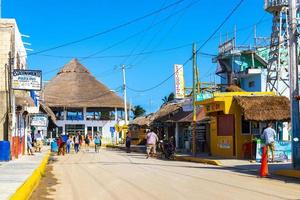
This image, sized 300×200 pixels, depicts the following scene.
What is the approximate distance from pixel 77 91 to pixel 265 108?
187 ft

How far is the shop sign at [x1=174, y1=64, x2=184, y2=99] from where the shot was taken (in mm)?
46219

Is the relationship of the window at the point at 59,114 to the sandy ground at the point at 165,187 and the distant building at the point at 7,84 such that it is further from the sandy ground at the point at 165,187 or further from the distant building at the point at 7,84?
the sandy ground at the point at 165,187

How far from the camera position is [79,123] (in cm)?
8119

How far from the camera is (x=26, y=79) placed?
2883cm

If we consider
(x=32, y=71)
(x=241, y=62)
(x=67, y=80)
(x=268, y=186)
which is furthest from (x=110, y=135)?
(x=268, y=186)

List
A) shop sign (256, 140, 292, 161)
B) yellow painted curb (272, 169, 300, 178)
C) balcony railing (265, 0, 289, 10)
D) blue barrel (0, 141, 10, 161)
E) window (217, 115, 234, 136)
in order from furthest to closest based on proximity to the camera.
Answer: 1. balcony railing (265, 0, 289, 10)
2. window (217, 115, 234, 136)
3. blue barrel (0, 141, 10, 161)
4. shop sign (256, 140, 292, 161)
5. yellow painted curb (272, 169, 300, 178)

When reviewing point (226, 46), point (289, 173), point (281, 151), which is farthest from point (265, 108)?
point (226, 46)

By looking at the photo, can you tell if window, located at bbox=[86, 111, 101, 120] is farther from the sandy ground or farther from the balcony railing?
the sandy ground

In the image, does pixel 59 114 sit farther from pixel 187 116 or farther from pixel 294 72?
pixel 294 72

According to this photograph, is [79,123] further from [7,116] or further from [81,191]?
[81,191]

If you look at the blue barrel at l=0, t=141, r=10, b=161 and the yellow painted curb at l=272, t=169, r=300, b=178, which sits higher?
the blue barrel at l=0, t=141, r=10, b=161

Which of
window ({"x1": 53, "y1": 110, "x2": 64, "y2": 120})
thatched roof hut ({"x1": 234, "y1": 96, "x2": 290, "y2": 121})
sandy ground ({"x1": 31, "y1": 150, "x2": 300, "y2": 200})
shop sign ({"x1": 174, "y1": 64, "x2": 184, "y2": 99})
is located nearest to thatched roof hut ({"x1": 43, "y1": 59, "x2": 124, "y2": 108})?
window ({"x1": 53, "y1": 110, "x2": 64, "y2": 120})

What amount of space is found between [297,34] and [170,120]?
2367 centimetres

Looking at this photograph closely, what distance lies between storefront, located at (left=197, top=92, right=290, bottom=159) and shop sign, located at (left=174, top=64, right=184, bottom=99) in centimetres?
1273
